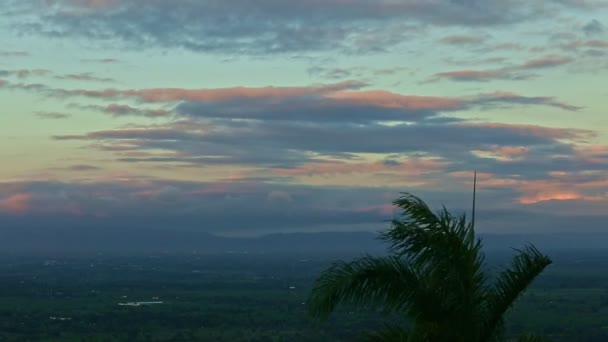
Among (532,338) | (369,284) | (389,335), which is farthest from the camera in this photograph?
(532,338)

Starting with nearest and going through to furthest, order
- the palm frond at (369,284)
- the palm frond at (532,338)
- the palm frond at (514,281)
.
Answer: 1. the palm frond at (369,284)
2. the palm frond at (514,281)
3. the palm frond at (532,338)

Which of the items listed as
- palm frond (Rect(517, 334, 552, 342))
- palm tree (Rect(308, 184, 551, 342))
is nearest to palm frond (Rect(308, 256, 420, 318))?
palm tree (Rect(308, 184, 551, 342))

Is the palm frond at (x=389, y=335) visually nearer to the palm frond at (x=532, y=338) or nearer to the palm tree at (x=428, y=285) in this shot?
the palm tree at (x=428, y=285)

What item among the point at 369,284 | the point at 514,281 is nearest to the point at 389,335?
the point at 369,284

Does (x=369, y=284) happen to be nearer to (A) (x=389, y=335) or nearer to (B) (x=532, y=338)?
(A) (x=389, y=335)

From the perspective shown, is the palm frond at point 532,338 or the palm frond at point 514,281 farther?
the palm frond at point 532,338

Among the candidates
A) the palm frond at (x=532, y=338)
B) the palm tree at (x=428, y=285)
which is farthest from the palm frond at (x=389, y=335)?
the palm frond at (x=532, y=338)

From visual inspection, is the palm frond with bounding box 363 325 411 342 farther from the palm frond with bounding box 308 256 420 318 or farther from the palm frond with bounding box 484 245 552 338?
the palm frond with bounding box 484 245 552 338
